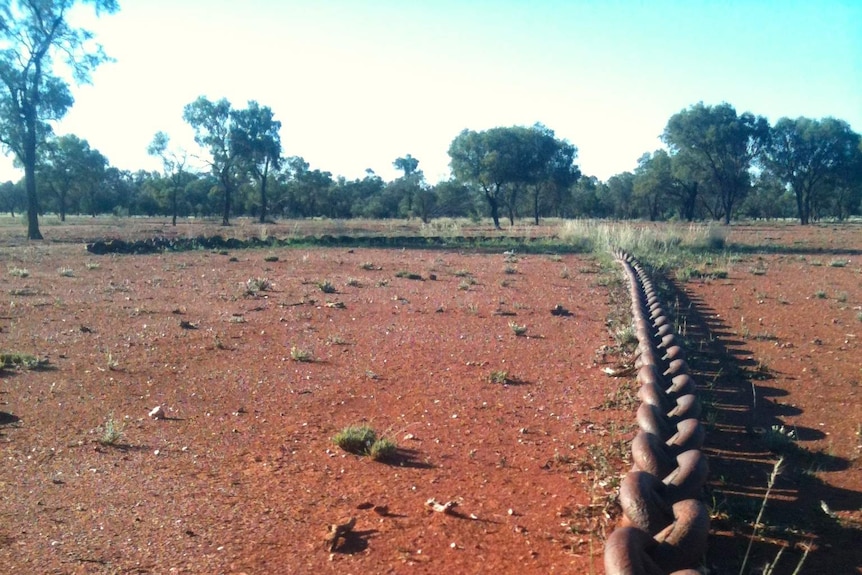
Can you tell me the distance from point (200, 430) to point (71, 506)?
132 cm

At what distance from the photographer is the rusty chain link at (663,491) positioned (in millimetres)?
2439

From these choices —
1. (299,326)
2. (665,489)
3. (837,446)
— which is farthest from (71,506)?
(299,326)

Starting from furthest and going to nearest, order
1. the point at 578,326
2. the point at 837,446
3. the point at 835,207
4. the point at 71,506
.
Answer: the point at 835,207, the point at 578,326, the point at 837,446, the point at 71,506

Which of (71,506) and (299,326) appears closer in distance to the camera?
(71,506)

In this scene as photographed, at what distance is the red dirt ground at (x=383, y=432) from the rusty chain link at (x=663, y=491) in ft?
0.79

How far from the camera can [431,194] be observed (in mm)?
61562

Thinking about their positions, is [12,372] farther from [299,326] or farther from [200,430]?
[299,326]

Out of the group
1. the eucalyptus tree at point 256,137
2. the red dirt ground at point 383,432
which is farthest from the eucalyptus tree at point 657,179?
the red dirt ground at point 383,432

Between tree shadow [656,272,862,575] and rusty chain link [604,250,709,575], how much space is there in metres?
0.29

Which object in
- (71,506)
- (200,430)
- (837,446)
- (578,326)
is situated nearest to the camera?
(71,506)

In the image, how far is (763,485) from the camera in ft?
12.5

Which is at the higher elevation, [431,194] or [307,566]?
[431,194]

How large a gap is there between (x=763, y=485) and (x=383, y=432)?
2360mm

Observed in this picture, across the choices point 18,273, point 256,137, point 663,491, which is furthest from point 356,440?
point 256,137
